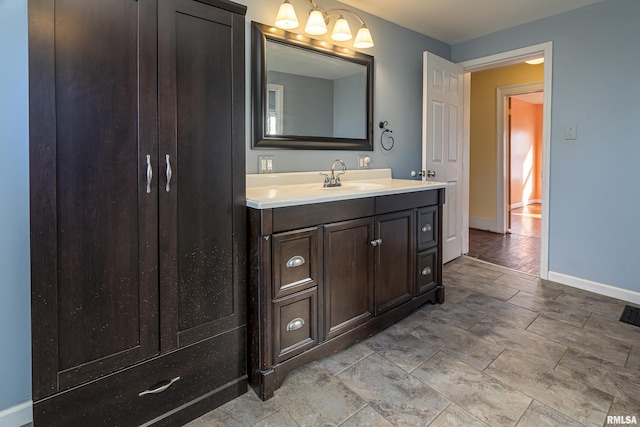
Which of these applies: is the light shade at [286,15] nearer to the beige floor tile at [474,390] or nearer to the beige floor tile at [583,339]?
the beige floor tile at [474,390]

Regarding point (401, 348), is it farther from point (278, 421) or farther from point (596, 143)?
point (596, 143)

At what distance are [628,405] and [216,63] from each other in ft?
7.67

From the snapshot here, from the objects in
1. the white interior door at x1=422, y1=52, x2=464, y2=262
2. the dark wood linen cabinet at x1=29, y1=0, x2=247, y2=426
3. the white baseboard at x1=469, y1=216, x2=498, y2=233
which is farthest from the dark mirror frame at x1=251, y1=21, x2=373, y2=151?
the white baseboard at x1=469, y1=216, x2=498, y2=233

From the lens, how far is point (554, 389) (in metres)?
1.67

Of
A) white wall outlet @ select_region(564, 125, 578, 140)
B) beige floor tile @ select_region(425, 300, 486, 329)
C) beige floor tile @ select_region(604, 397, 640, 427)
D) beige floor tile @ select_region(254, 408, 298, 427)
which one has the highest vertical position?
white wall outlet @ select_region(564, 125, 578, 140)

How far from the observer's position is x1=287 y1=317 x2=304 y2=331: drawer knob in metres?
1.73

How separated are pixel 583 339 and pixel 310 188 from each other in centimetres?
193

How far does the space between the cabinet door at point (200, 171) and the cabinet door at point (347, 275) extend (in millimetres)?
478

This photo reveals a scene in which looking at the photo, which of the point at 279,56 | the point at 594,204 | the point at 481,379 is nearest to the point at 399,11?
the point at 279,56

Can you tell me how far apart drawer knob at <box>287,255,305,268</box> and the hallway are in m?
2.69

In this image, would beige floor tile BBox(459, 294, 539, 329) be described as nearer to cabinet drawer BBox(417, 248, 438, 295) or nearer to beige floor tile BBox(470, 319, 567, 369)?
beige floor tile BBox(470, 319, 567, 369)

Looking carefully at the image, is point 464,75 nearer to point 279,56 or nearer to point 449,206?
point 449,206

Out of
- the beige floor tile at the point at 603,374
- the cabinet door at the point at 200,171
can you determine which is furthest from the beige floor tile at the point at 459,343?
the cabinet door at the point at 200,171

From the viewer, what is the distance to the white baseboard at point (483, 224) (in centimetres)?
522
